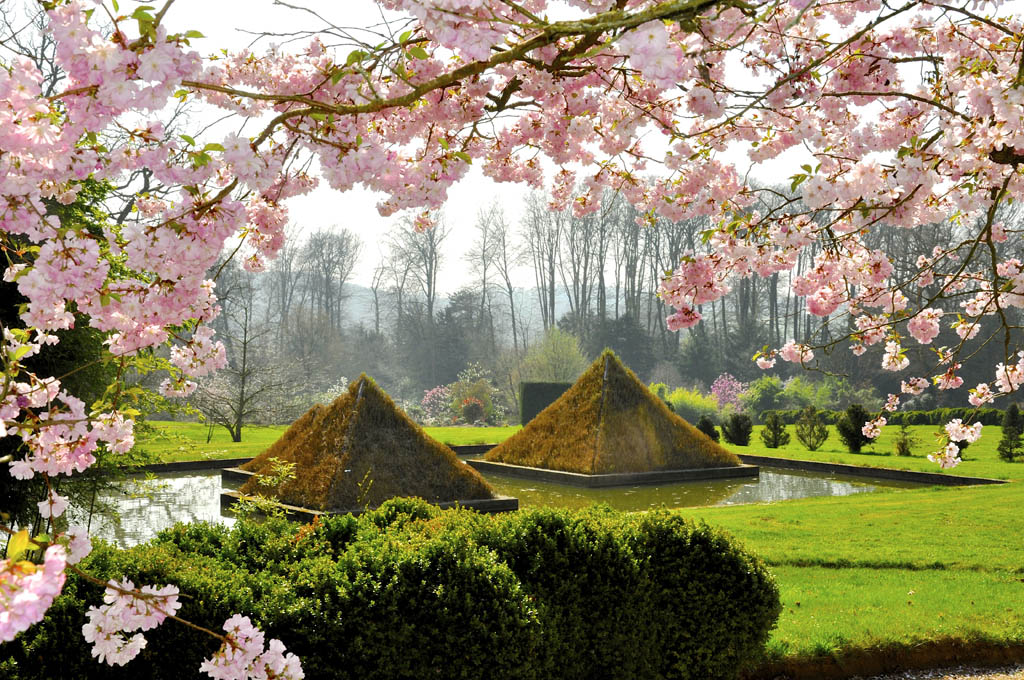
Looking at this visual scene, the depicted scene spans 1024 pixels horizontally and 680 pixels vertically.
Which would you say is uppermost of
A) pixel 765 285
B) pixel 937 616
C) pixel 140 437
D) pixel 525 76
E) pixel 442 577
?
pixel 765 285

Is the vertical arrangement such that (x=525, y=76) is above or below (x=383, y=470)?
above

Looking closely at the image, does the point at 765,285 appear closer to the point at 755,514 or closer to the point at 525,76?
the point at 755,514

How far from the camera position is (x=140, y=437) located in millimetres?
8453

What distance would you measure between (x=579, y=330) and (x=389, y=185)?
122 feet

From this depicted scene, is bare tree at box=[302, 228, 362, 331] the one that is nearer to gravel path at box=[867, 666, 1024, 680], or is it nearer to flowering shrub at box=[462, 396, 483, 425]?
Answer: flowering shrub at box=[462, 396, 483, 425]

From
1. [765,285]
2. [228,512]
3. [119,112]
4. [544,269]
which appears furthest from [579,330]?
[119,112]

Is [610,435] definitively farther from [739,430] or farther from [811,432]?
[739,430]

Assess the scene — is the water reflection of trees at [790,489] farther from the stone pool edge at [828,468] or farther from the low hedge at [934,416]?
the low hedge at [934,416]

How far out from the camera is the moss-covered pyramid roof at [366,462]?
1072cm

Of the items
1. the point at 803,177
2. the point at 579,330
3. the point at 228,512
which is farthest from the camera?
the point at 579,330

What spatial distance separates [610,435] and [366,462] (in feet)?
19.7

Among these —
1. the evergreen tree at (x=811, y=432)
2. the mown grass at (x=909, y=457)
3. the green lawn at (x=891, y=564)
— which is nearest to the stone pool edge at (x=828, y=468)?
the mown grass at (x=909, y=457)

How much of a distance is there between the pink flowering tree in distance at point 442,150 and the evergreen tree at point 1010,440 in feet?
43.7

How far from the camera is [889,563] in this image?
7.66 meters
